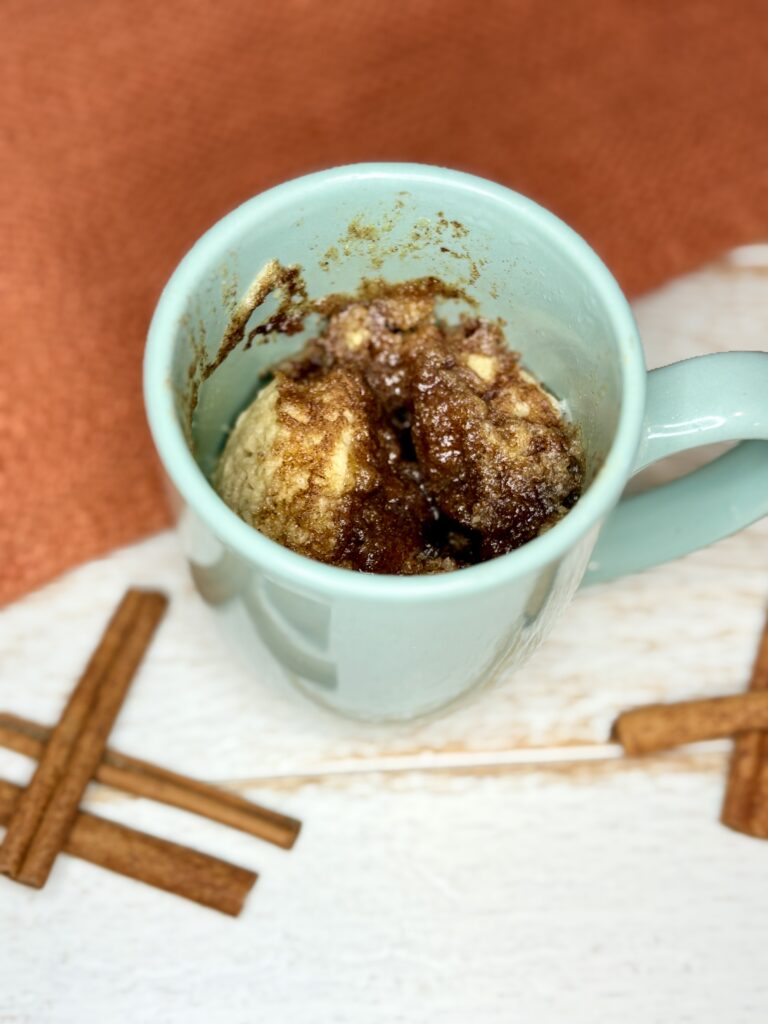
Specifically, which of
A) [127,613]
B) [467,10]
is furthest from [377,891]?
[467,10]

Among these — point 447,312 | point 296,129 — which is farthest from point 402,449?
point 296,129

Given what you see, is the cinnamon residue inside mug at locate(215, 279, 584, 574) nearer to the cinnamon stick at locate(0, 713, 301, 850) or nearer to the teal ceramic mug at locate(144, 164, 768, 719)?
the teal ceramic mug at locate(144, 164, 768, 719)

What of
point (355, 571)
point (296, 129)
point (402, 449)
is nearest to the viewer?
point (355, 571)

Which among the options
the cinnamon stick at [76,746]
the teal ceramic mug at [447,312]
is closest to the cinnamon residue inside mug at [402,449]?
the teal ceramic mug at [447,312]

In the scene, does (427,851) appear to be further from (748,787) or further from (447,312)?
(447,312)

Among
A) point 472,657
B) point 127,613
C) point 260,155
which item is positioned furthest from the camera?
point 260,155

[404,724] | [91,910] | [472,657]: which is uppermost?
[472,657]

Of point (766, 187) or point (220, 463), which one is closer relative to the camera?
point (220, 463)

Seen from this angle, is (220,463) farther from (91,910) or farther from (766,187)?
(766,187)
